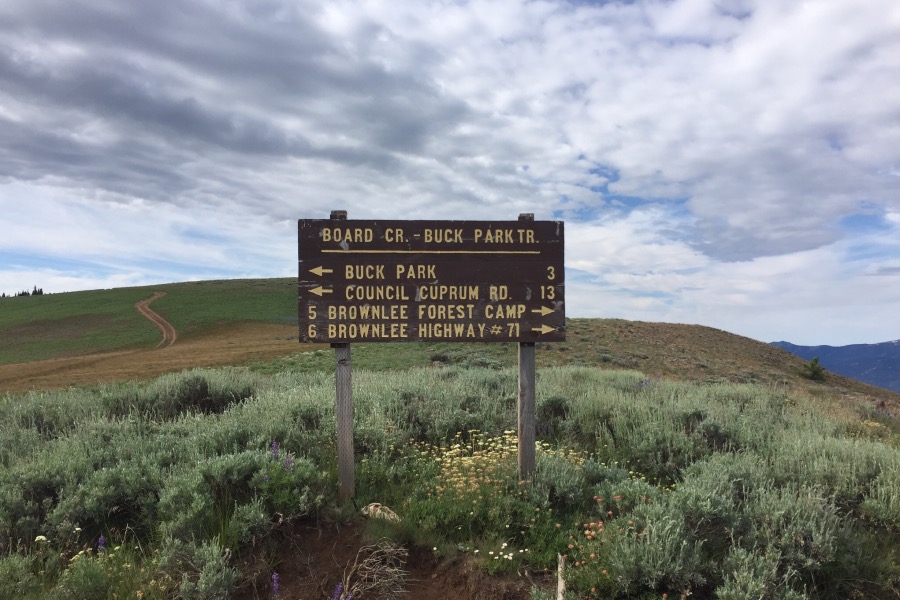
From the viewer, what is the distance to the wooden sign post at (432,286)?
232 inches

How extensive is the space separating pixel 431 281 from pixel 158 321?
5236 cm

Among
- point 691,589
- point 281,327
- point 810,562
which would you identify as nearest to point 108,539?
point 691,589

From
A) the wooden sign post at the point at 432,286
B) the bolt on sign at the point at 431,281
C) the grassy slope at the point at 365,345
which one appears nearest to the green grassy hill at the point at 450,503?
the wooden sign post at the point at 432,286

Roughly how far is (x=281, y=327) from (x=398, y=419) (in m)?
43.9

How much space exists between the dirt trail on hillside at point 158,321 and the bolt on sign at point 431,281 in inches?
1563

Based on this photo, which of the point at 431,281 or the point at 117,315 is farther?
the point at 117,315

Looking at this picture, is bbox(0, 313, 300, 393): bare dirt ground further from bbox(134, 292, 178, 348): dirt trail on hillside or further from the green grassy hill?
the green grassy hill

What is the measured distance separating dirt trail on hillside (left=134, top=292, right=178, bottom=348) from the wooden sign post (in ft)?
130

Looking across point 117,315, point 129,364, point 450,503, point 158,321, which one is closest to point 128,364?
point 129,364

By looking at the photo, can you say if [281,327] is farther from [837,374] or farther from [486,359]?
[837,374]

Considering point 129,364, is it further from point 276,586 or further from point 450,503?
point 276,586

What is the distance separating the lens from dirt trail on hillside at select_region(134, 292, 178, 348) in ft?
140

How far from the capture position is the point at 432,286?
598 cm

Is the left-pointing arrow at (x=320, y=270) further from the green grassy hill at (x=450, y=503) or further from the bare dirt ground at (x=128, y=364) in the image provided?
the bare dirt ground at (x=128, y=364)
